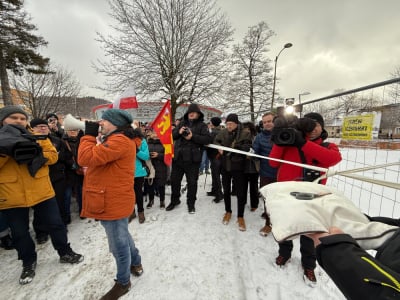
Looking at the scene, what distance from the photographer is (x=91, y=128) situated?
170 cm

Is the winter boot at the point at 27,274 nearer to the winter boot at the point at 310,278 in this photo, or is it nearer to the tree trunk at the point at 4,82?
the winter boot at the point at 310,278

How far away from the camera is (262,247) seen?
2.55 m

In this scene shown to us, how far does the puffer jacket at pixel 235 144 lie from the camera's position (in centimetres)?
301

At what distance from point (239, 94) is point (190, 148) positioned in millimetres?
15670

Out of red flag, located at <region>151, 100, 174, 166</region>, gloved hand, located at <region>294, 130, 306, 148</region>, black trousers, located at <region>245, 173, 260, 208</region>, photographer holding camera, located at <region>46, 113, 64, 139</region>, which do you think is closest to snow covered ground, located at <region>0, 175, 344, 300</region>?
black trousers, located at <region>245, 173, 260, 208</region>

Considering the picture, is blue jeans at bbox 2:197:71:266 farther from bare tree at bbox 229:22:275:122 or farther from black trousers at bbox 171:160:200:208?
bare tree at bbox 229:22:275:122

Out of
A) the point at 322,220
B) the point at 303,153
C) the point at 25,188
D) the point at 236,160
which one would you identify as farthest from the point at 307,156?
the point at 25,188

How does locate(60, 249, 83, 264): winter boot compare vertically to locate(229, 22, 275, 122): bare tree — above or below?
below

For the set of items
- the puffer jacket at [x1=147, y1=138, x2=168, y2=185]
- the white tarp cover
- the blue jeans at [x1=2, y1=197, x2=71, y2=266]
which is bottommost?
the blue jeans at [x1=2, y1=197, x2=71, y2=266]

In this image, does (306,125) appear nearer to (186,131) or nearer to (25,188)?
(186,131)

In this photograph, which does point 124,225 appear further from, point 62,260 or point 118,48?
point 118,48

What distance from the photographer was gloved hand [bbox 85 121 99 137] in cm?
170

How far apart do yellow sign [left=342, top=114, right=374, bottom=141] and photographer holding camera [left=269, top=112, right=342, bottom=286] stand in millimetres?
573

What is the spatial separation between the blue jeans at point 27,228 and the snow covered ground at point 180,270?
24 centimetres
